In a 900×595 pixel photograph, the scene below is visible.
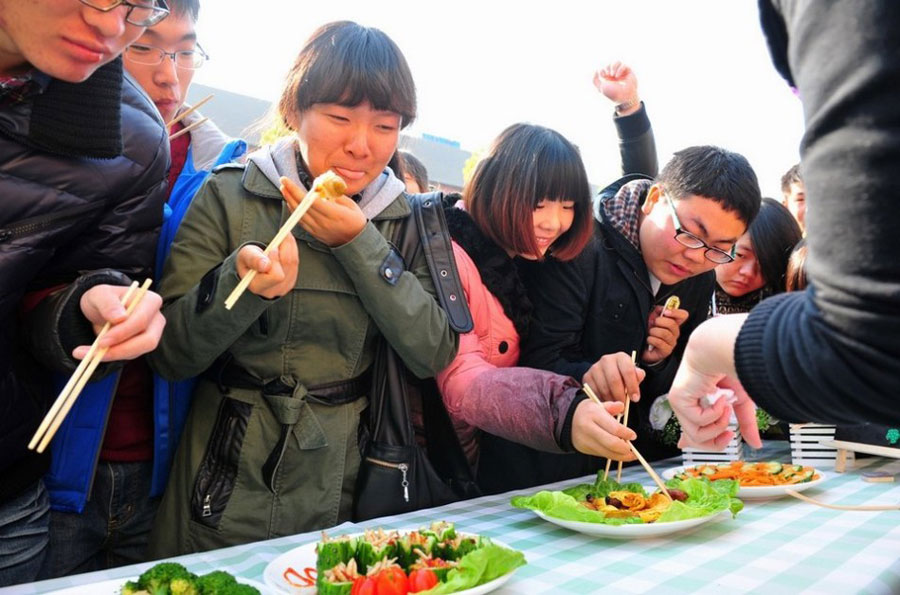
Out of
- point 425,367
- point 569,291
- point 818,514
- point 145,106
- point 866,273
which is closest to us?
point 866,273

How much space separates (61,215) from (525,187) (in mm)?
1324

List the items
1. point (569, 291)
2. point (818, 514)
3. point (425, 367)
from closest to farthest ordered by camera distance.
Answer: point (818, 514) → point (425, 367) → point (569, 291)

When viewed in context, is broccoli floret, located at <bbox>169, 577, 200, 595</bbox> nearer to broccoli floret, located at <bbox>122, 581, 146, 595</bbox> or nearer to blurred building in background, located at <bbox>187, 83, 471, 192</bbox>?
broccoli floret, located at <bbox>122, 581, 146, 595</bbox>

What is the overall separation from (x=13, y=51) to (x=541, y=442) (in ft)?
4.99

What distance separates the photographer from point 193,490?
169 centimetres

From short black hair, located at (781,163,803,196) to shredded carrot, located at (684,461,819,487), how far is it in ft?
7.87

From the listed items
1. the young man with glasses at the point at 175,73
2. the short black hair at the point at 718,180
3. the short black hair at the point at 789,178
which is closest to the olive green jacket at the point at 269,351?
the young man with glasses at the point at 175,73

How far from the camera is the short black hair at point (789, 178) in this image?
4.04m

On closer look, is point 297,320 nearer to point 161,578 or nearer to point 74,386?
point 74,386

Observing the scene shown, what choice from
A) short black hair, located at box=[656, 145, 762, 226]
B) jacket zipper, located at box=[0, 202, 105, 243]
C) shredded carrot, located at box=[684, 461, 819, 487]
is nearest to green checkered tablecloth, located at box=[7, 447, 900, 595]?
shredded carrot, located at box=[684, 461, 819, 487]

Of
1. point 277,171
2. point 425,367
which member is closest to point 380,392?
Answer: point 425,367

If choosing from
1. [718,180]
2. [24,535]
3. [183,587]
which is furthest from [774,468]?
[24,535]

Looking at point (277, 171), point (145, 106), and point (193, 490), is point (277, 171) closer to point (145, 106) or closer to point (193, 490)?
point (145, 106)

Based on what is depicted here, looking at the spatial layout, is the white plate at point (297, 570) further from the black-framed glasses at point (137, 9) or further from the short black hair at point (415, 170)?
the short black hair at point (415, 170)
